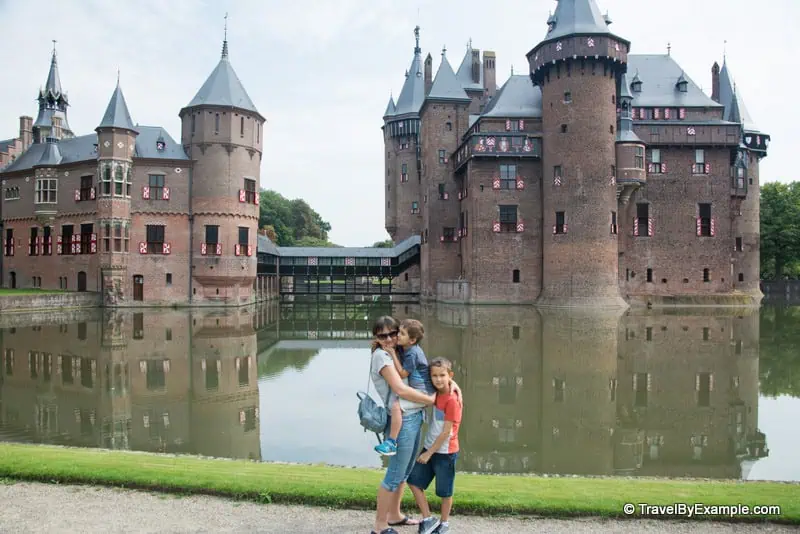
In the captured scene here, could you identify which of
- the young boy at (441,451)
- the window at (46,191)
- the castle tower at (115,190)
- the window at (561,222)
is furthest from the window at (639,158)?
the young boy at (441,451)

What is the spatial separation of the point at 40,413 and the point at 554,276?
28.9m

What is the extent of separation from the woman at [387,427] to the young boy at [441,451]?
10 cm

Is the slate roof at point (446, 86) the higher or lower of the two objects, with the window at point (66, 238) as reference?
higher

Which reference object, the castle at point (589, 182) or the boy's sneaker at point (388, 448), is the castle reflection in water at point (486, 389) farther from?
the castle at point (589, 182)

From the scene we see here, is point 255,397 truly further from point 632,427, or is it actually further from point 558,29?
point 558,29

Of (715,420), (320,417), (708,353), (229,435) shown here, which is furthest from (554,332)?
(229,435)

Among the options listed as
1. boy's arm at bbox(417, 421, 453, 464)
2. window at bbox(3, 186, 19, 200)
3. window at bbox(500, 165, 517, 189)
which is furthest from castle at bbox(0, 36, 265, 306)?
boy's arm at bbox(417, 421, 453, 464)

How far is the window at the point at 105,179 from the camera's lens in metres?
34.2

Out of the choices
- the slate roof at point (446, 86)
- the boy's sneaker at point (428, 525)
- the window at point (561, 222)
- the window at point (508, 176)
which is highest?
the slate roof at point (446, 86)

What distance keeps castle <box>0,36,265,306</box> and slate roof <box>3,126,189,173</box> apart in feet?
0.26

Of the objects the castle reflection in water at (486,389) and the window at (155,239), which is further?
the window at (155,239)

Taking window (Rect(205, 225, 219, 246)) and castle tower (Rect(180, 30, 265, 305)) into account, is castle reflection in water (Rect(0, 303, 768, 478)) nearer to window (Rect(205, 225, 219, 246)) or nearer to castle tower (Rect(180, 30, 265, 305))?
castle tower (Rect(180, 30, 265, 305))

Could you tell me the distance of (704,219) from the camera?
1543 inches

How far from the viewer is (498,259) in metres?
37.8
